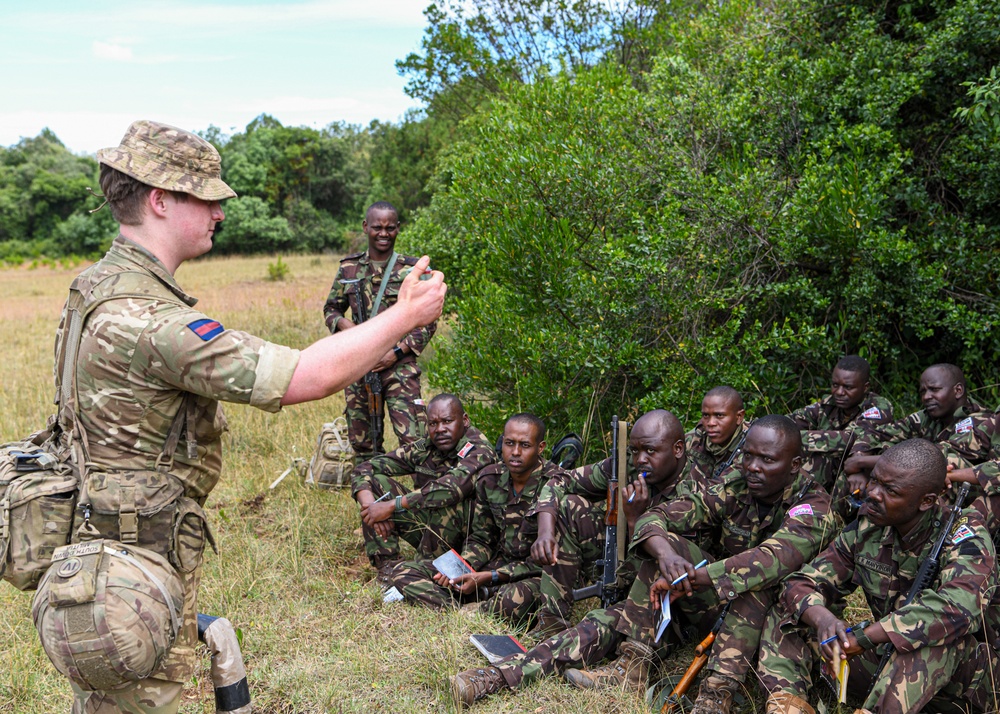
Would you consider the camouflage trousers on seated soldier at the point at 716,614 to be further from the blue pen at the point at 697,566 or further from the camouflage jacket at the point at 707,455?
the camouflage jacket at the point at 707,455

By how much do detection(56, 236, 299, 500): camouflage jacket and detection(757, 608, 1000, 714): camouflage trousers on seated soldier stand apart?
251 centimetres

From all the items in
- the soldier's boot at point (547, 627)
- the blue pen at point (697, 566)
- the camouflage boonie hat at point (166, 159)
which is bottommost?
the soldier's boot at point (547, 627)

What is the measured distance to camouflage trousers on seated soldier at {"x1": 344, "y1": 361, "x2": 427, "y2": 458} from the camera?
20.7 ft

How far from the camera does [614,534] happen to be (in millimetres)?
4770

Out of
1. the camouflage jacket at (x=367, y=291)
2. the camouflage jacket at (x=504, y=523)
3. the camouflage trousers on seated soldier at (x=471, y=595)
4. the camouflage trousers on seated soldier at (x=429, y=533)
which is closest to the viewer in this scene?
the camouflage trousers on seated soldier at (x=471, y=595)

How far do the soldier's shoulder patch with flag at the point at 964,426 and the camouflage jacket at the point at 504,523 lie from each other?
2502 mm

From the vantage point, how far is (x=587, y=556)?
4.92 metres

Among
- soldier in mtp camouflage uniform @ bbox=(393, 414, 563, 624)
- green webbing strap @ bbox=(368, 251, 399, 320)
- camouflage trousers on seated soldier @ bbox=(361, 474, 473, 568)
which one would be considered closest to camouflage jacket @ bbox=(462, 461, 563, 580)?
soldier in mtp camouflage uniform @ bbox=(393, 414, 563, 624)

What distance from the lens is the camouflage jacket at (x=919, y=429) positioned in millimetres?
5305

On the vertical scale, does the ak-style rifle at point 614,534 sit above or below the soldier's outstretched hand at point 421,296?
below

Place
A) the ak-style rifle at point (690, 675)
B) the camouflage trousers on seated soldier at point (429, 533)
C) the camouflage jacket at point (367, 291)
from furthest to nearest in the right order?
the camouflage jacket at point (367, 291) < the camouflage trousers on seated soldier at point (429, 533) < the ak-style rifle at point (690, 675)

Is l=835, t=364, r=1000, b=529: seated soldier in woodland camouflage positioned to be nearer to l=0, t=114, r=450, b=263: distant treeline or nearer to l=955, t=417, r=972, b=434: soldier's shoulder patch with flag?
l=955, t=417, r=972, b=434: soldier's shoulder patch with flag

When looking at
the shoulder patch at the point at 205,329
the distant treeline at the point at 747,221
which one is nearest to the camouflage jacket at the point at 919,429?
the distant treeline at the point at 747,221

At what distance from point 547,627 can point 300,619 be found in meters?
1.46
